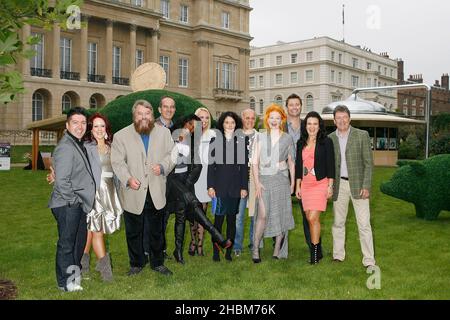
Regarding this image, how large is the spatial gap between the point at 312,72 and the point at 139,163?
6922 centimetres

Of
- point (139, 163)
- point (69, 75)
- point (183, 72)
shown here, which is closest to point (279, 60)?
point (183, 72)

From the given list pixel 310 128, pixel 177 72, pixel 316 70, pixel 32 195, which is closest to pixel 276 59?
pixel 316 70

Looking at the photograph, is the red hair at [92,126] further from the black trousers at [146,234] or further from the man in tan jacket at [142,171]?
the black trousers at [146,234]

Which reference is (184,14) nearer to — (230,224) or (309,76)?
(309,76)

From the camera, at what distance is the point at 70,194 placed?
509 centimetres

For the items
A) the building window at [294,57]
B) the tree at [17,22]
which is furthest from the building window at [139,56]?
the tree at [17,22]

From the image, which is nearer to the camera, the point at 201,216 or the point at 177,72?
the point at 201,216

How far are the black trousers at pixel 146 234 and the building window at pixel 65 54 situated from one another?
128 ft

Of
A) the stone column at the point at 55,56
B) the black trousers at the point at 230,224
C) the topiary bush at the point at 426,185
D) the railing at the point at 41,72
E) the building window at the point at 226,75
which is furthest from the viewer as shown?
the building window at the point at 226,75

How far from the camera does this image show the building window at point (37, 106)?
3944 cm

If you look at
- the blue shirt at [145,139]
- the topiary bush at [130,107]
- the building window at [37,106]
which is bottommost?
the blue shirt at [145,139]
